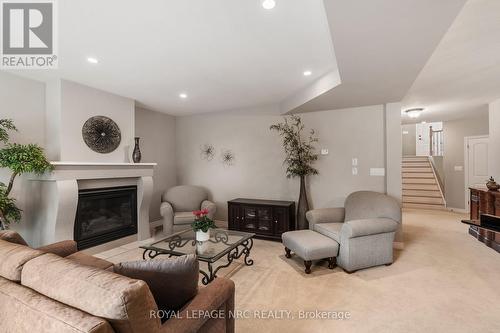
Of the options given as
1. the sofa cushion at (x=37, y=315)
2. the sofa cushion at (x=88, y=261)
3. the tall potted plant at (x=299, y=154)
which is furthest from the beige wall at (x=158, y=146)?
the sofa cushion at (x=37, y=315)

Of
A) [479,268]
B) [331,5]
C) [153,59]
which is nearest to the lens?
[331,5]

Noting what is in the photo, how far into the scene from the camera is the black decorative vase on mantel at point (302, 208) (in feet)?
13.5

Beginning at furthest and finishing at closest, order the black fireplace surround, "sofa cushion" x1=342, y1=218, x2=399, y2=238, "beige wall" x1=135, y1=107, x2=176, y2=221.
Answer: "beige wall" x1=135, y1=107, x2=176, y2=221 < the black fireplace surround < "sofa cushion" x1=342, y1=218, x2=399, y2=238

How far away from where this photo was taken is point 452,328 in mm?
1859

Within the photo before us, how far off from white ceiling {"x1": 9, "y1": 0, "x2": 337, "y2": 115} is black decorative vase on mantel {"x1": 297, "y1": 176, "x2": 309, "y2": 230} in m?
1.67

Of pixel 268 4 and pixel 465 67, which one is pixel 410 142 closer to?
pixel 465 67

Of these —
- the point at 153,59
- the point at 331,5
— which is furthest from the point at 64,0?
the point at 331,5

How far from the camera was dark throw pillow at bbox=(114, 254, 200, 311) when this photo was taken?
123 cm

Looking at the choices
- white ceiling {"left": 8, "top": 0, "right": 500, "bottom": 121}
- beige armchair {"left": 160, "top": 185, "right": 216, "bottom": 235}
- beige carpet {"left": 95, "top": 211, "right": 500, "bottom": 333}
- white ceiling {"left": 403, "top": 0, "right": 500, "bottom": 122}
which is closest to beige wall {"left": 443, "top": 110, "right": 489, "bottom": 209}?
white ceiling {"left": 403, "top": 0, "right": 500, "bottom": 122}

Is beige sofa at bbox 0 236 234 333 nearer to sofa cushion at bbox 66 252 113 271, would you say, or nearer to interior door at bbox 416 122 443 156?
sofa cushion at bbox 66 252 113 271

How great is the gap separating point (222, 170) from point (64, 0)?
3720 mm

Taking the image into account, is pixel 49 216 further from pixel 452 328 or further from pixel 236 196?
pixel 452 328

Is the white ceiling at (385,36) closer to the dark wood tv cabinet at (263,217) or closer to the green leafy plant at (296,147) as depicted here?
the green leafy plant at (296,147)

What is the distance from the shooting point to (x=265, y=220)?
4184 mm
